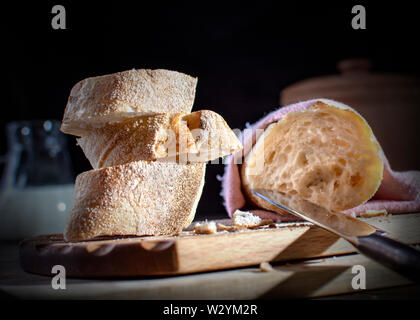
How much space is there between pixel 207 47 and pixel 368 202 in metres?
1.31

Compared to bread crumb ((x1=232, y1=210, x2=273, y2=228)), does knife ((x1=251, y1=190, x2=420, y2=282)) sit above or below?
above

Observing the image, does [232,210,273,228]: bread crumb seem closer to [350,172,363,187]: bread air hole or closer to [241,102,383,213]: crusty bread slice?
[241,102,383,213]: crusty bread slice

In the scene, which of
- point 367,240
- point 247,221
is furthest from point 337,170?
point 367,240

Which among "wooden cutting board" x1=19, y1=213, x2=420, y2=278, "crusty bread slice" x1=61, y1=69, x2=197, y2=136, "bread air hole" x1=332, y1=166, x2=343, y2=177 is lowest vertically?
"wooden cutting board" x1=19, y1=213, x2=420, y2=278

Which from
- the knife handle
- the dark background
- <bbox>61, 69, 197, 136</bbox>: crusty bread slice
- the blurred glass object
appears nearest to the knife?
the knife handle

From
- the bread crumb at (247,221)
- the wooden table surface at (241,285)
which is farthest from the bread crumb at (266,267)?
the bread crumb at (247,221)

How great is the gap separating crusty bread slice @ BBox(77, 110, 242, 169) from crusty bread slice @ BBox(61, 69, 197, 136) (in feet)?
0.10

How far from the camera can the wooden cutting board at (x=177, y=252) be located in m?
0.80

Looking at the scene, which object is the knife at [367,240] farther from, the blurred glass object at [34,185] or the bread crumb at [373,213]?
the blurred glass object at [34,185]

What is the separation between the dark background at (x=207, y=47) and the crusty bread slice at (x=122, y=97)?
1.05 m

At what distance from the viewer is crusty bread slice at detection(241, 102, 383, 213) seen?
1326 millimetres

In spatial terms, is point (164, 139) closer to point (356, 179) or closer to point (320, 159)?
point (320, 159)

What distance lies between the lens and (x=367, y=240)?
83 centimetres
